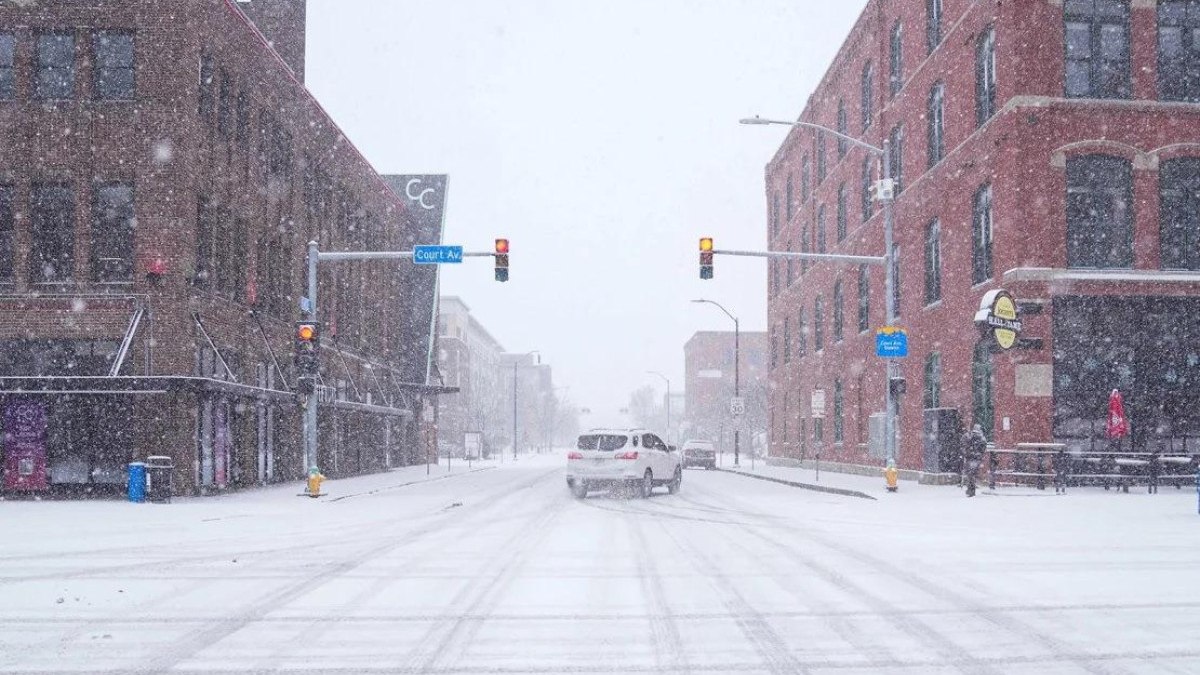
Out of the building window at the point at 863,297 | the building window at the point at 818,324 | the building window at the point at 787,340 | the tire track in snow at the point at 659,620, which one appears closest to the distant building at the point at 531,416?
the building window at the point at 787,340

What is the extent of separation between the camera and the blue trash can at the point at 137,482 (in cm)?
2264

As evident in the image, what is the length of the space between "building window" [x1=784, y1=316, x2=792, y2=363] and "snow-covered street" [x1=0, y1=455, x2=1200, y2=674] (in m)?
38.7

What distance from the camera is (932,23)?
110 ft

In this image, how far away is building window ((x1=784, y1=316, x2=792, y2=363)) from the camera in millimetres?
57847

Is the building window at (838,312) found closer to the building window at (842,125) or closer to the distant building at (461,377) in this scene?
the building window at (842,125)

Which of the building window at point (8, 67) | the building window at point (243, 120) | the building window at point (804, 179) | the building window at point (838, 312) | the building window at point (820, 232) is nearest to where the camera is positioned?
the building window at point (8, 67)

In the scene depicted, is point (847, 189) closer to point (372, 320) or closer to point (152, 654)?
point (372, 320)

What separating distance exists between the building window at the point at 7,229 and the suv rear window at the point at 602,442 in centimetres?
1375

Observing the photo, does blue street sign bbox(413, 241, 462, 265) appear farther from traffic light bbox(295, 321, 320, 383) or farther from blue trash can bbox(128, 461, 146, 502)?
blue trash can bbox(128, 461, 146, 502)

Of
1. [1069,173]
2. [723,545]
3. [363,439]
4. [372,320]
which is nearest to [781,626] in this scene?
[723,545]

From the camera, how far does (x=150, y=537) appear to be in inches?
604

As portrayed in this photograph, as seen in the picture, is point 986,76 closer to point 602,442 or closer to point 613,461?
point 602,442

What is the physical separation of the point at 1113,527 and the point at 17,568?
1486 centimetres

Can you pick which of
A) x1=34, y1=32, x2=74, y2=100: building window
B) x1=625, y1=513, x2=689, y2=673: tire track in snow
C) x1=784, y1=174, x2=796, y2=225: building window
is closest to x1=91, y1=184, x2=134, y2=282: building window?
x1=34, y1=32, x2=74, y2=100: building window
